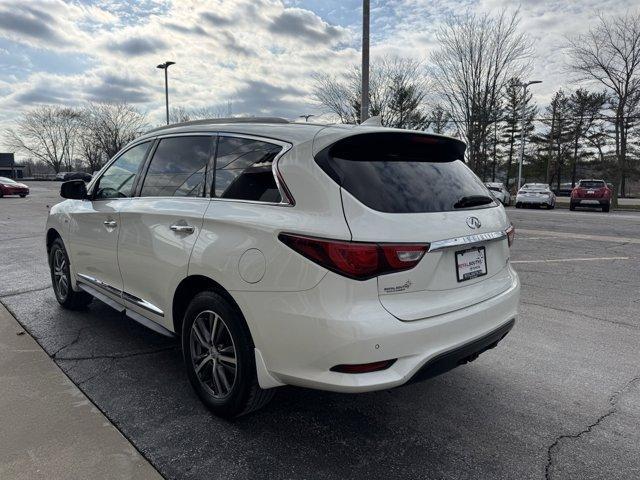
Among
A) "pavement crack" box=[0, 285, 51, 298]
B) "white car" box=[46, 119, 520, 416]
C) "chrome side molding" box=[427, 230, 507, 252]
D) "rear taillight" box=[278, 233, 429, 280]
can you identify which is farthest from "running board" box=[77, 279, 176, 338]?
"chrome side molding" box=[427, 230, 507, 252]

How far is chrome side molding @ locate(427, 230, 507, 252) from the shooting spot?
234 centimetres

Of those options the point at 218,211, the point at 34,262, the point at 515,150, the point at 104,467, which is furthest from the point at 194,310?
the point at 515,150

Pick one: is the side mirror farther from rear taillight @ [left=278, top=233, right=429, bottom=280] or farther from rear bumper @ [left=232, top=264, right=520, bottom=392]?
rear taillight @ [left=278, top=233, right=429, bottom=280]

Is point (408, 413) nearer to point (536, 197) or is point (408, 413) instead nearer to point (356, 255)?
point (356, 255)

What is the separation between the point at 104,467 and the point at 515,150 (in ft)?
200

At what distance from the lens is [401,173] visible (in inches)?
100

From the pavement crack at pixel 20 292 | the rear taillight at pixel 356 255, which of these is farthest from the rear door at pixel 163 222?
the pavement crack at pixel 20 292

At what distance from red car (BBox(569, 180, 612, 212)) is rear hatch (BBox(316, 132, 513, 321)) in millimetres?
24185

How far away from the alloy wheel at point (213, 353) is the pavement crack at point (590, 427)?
172 centimetres

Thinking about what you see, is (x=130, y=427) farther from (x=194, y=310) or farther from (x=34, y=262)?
(x=34, y=262)

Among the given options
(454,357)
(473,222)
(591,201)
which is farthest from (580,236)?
(591,201)

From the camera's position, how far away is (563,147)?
54.4 m

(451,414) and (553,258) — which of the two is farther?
(553,258)

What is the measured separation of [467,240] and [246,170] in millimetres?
1318
